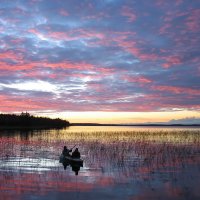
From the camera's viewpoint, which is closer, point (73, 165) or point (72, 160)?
point (73, 165)

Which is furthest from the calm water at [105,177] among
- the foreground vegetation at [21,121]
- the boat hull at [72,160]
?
the foreground vegetation at [21,121]

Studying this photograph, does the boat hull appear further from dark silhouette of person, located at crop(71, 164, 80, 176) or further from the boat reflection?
dark silhouette of person, located at crop(71, 164, 80, 176)

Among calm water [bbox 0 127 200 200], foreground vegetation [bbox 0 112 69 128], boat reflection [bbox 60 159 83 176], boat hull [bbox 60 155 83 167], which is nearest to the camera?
calm water [bbox 0 127 200 200]

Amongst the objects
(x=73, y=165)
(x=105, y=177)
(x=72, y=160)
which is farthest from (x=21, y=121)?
(x=105, y=177)

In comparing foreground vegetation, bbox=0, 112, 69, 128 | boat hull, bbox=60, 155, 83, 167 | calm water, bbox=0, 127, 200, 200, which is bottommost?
calm water, bbox=0, 127, 200, 200

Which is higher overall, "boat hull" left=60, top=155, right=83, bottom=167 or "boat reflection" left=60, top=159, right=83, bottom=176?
"boat hull" left=60, top=155, right=83, bottom=167

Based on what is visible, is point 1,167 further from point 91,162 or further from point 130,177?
point 130,177

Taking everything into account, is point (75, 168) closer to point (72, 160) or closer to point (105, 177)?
point (72, 160)

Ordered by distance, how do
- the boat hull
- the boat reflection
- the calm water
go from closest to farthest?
the calm water < the boat reflection < the boat hull

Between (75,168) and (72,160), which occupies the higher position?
(72,160)

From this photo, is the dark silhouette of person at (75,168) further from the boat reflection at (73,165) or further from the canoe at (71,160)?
the canoe at (71,160)

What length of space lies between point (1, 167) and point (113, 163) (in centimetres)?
982

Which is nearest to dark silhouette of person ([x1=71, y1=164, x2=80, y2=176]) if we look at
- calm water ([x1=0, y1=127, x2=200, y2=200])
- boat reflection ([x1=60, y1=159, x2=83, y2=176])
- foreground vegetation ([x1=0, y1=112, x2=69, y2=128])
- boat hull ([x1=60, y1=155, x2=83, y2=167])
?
boat reflection ([x1=60, y1=159, x2=83, y2=176])

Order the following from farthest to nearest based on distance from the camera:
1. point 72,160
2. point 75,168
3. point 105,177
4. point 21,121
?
point 21,121 → point 72,160 → point 75,168 → point 105,177
